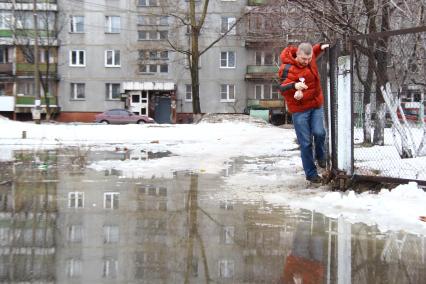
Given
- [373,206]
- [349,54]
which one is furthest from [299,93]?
[373,206]

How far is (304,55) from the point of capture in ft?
22.7

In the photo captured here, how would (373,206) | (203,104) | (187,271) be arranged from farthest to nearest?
1. (203,104)
2. (373,206)
3. (187,271)

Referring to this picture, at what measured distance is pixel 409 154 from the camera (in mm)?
9648

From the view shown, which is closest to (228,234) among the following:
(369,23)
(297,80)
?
(297,80)

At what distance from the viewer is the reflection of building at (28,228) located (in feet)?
13.5

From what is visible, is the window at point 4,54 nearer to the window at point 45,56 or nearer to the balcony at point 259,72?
the window at point 45,56

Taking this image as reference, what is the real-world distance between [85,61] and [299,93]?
151ft

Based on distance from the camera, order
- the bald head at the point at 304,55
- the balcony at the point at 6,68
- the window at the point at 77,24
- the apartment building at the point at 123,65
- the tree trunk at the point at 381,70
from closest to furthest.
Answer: the bald head at the point at 304,55 → the tree trunk at the point at 381,70 → the apartment building at the point at 123,65 → the balcony at the point at 6,68 → the window at the point at 77,24

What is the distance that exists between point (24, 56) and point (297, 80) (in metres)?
47.2

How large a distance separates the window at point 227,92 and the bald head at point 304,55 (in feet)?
143

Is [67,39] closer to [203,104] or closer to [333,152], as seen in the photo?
[203,104]

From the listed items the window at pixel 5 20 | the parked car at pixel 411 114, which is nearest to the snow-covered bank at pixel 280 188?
the parked car at pixel 411 114

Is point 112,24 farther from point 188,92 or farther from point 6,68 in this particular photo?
point 6,68

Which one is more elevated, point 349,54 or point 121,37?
point 121,37
